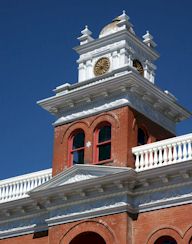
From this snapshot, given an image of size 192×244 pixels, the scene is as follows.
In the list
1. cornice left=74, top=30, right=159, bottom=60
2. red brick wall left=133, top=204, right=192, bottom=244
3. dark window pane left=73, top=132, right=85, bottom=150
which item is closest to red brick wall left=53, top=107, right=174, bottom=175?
dark window pane left=73, top=132, right=85, bottom=150

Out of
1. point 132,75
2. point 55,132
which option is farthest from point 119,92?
point 55,132

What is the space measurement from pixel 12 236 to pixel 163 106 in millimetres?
9401

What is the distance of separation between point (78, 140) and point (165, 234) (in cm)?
708

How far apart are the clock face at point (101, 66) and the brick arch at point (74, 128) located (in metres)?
2.56

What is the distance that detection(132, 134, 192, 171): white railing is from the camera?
28.9 m

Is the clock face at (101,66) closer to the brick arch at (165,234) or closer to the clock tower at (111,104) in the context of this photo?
the clock tower at (111,104)

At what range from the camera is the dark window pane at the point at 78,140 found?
32.8 meters

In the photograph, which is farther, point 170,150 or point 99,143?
point 99,143

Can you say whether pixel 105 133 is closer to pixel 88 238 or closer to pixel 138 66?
pixel 138 66

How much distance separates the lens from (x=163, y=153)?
97.1 ft

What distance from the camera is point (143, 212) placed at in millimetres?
29016

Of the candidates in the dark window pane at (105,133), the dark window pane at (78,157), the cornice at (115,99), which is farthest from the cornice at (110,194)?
the cornice at (115,99)

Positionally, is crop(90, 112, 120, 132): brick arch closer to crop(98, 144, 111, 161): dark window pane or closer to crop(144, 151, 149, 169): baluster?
crop(98, 144, 111, 161): dark window pane

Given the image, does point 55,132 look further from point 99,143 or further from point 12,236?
point 12,236
